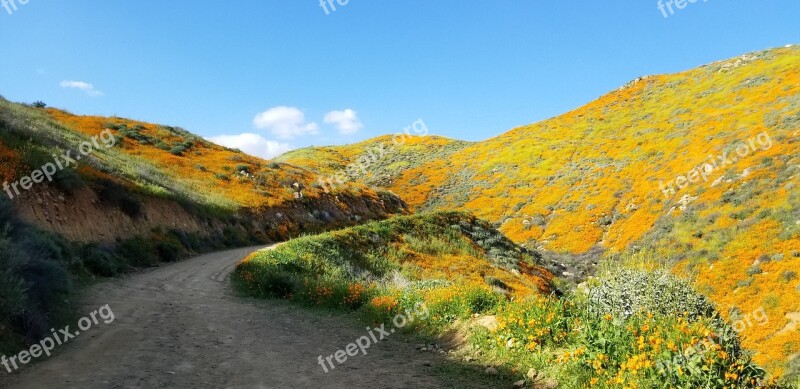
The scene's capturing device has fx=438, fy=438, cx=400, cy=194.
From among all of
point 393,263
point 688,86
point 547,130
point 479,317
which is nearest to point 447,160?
point 547,130

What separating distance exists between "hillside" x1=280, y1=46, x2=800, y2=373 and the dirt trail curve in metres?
6.34

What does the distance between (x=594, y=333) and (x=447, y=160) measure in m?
82.9

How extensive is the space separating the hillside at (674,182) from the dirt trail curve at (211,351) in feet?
20.8

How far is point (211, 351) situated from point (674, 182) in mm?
46727

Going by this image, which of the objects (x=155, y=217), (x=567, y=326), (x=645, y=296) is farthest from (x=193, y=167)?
(x=645, y=296)

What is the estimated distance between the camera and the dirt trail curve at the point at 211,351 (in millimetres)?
6730

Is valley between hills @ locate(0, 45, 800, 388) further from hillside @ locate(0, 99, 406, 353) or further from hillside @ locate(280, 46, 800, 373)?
hillside @ locate(280, 46, 800, 373)

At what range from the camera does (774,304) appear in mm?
21375

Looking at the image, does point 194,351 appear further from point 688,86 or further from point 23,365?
point 688,86

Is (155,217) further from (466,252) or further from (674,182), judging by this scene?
(674,182)

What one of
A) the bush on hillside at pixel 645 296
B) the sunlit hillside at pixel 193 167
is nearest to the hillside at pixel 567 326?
the bush on hillside at pixel 645 296

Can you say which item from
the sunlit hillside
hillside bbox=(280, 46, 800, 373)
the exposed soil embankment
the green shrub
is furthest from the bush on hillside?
the sunlit hillside

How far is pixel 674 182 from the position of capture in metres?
43.3

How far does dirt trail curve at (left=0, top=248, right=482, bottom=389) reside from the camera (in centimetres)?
673
